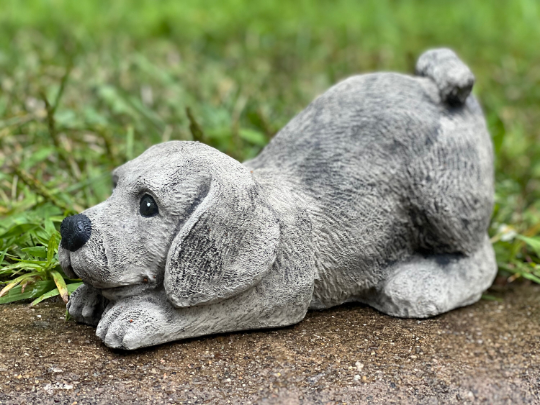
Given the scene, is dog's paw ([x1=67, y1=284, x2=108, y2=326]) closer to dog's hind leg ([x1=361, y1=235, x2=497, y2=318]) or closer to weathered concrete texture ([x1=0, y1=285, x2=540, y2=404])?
A: weathered concrete texture ([x1=0, y1=285, x2=540, y2=404])

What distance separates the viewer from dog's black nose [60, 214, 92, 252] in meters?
1.87

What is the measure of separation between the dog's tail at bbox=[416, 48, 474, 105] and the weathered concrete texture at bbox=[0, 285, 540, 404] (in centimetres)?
77

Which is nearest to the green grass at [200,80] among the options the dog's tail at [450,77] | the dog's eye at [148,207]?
the dog's eye at [148,207]

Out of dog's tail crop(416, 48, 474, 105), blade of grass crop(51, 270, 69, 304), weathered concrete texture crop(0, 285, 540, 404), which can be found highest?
dog's tail crop(416, 48, 474, 105)

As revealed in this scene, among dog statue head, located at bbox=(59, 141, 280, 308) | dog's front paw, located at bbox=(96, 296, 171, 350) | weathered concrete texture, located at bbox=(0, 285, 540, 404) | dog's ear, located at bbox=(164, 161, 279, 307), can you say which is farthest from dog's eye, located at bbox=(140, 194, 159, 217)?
weathered concrete texture, located at bbox=(0, 285, 540, 404)

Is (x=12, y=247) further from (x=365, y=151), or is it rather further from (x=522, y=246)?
(x=522, y=246)

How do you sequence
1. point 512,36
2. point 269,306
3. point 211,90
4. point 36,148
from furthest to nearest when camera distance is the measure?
point 512,36 < point 211,90 < point 36,148 < point 269,306

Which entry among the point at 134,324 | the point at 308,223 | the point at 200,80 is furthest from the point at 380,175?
the point at 200,80

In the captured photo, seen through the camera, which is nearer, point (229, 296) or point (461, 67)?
point (229, 296)

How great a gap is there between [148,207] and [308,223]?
50cm

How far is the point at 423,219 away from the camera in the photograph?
7.63 feet

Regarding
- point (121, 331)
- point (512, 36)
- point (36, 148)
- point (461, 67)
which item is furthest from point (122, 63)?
point (512, 36)

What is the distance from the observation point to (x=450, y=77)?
2.38 meters

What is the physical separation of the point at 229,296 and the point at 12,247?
92 centimetres
